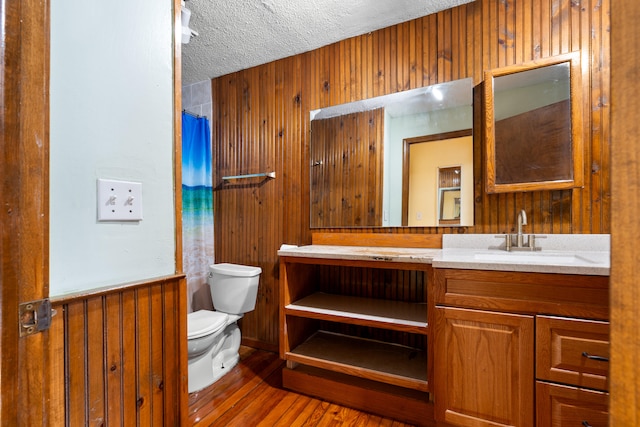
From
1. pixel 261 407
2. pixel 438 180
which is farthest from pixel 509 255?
pixel 261 407

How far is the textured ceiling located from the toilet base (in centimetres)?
204

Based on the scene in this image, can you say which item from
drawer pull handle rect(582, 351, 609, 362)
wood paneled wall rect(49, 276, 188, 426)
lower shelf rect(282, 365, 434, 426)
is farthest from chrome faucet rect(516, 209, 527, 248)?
wood paneled wall rect(49, 276, 188, 426)

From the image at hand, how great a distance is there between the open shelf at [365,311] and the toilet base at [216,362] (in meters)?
0.61

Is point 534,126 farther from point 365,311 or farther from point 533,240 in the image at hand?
point 365,311

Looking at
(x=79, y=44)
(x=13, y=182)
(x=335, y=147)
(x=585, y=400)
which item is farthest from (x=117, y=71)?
(x=585, y=400)

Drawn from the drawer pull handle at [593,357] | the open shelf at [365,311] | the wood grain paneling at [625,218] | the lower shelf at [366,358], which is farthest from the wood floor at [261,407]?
the wood grain paneling at [625,218]

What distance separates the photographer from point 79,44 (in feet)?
2.31

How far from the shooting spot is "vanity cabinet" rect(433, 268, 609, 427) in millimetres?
1022

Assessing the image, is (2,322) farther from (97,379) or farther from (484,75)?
(484,75)

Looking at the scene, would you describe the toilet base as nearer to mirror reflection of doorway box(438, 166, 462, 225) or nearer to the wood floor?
the wood floor

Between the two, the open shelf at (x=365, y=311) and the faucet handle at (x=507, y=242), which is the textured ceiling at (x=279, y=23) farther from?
the open shelf at (x=365, y=311)

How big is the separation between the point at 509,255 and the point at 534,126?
72 cm

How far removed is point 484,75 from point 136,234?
1.89 metres

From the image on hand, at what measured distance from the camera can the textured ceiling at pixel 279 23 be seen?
164 centimetres
